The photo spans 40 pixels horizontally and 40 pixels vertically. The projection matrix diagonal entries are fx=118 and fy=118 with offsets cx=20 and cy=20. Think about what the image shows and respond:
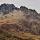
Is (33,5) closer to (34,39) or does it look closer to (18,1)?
(18,1)

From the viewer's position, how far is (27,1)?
1.61 meters

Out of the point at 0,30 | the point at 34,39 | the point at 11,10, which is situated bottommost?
the point at 34,39

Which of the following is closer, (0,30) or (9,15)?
(0,30)

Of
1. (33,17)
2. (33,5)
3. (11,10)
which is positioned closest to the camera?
(33,17)

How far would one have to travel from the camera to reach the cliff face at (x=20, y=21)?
1.10 meters

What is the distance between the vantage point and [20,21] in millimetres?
1243

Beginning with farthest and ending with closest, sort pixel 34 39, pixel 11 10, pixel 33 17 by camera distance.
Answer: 1. pixel 11 10
2. pixel 33 17
3. pixel 34 39

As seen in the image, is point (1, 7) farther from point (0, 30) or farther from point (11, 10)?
point (0, 30)

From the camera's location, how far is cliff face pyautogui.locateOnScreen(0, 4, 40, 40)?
1.10 meters

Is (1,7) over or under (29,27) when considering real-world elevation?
over

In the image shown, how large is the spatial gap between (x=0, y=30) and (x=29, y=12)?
0.45 m

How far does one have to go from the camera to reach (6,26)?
117 centimetres

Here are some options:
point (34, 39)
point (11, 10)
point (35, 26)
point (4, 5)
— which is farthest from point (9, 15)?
point (34, 39)

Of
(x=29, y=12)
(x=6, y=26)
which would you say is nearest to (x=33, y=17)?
(x=29, y=12)
